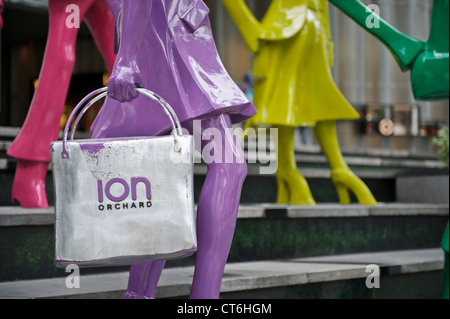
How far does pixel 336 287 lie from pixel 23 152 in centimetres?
143

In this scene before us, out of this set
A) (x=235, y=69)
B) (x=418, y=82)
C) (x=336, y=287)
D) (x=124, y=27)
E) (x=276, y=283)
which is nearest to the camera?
(x=124, y=27)

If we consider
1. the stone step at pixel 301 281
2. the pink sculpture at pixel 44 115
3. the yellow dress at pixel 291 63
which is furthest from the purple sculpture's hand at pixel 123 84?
the yellow dress at pixel 291 63

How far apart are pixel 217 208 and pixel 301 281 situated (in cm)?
102

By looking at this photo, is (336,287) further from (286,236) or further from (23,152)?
(23,152)

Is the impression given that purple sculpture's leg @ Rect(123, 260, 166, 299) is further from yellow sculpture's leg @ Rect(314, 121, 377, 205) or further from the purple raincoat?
yellow sculpture's leg @ Rect(314, 121, 377, 205)

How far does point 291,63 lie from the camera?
12.3ft

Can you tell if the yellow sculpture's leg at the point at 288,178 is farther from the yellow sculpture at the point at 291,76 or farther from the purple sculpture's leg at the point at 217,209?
the purple sculpture's leg at the point at 217,209

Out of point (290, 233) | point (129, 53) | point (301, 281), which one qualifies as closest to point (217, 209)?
point (129, 53)

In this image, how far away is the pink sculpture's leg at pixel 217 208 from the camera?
5.42 feet

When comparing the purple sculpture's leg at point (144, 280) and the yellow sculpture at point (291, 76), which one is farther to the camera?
the yellow sculpture at point (291, 76)

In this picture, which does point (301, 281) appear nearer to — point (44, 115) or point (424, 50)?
point (424, 50)

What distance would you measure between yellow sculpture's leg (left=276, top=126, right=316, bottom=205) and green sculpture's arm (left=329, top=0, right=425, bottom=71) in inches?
69.0

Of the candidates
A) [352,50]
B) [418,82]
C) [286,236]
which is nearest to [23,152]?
[286,236]
